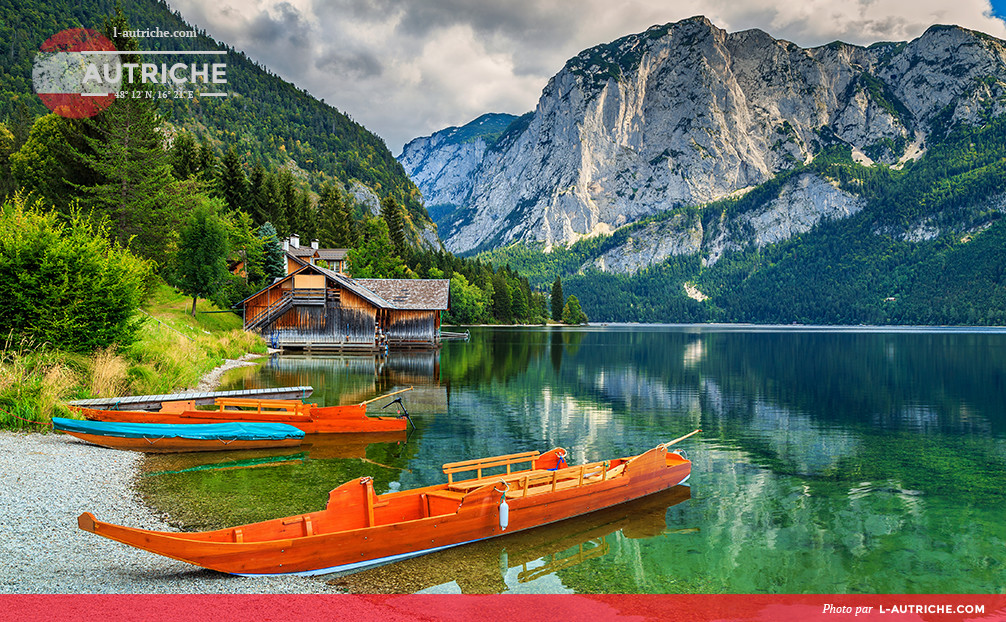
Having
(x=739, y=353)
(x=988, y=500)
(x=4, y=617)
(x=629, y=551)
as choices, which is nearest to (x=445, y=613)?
(x=629, y=551)

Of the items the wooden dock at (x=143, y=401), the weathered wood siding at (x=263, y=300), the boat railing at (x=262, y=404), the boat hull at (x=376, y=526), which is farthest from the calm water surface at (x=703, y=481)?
the weathered wood siding at (x=263, y=300)

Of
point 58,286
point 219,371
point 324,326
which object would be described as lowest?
point 219,371

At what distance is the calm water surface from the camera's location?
10641 mm

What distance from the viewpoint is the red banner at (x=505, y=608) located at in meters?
7.71

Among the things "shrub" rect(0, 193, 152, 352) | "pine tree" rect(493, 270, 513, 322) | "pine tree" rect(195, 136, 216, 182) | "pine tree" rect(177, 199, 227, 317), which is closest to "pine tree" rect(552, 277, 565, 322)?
"pine tree" rect(493, 270, 513, 322)

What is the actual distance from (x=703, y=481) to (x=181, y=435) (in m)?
14.9

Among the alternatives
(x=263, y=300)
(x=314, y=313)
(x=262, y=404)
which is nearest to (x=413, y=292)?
(x=314, y=313)

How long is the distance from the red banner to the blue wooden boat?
34.5ft

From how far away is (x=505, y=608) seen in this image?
887 cm

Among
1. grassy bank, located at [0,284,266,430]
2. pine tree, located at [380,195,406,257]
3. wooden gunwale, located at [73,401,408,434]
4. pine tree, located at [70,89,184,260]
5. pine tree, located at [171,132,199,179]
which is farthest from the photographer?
pine tree, located at [380,195,406,257]

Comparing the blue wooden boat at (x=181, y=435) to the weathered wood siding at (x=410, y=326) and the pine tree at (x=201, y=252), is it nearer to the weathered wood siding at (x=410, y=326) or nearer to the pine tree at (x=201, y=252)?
the pine tree at (x=201, y=252)

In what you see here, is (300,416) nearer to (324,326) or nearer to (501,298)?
(324,326)

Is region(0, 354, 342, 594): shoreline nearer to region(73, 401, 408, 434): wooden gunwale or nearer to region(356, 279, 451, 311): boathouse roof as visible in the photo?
region(73, 401, 408, 434): wooden gunwale

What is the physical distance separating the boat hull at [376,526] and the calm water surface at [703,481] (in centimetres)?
33
